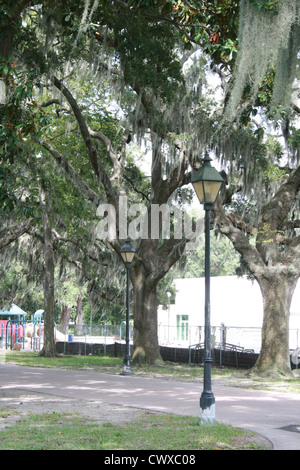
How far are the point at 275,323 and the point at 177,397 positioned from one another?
6061 mm

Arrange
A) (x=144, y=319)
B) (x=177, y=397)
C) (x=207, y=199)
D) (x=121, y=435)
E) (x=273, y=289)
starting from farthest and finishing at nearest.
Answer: (x=144, y=319) → (x=273, y=289) → (x=177, y=397) → (x=207, y=199) → (x=121, y=435)

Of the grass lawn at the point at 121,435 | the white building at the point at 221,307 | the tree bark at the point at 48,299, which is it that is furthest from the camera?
the white building at the point at 221,307

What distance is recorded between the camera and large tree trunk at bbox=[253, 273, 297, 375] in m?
17.1

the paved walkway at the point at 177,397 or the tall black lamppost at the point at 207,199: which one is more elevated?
the tall black lamppost at the point at 207,199

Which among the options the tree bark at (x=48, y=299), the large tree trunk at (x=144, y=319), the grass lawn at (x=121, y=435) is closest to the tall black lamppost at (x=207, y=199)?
the grass lawn at (x=121, y=435)

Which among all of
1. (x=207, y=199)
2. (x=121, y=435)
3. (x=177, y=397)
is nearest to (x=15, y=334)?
(x=177, y=397)

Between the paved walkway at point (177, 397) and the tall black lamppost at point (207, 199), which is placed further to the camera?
the tall black lamppost at point (207, 199)

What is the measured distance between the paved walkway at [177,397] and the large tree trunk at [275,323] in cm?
291

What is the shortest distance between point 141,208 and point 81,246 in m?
5.39

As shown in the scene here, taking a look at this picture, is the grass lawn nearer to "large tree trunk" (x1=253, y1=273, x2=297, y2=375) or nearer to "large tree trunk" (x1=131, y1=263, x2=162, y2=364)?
"large tree trunk" (x1=253, y1=273, x2=297, y2=375)

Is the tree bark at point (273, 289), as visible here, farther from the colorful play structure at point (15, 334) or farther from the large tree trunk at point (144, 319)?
the colorful play structure at point (15, 334)

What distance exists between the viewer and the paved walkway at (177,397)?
344 inches

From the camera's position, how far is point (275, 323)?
17328 millimetres

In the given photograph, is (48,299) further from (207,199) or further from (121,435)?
(121,435)
